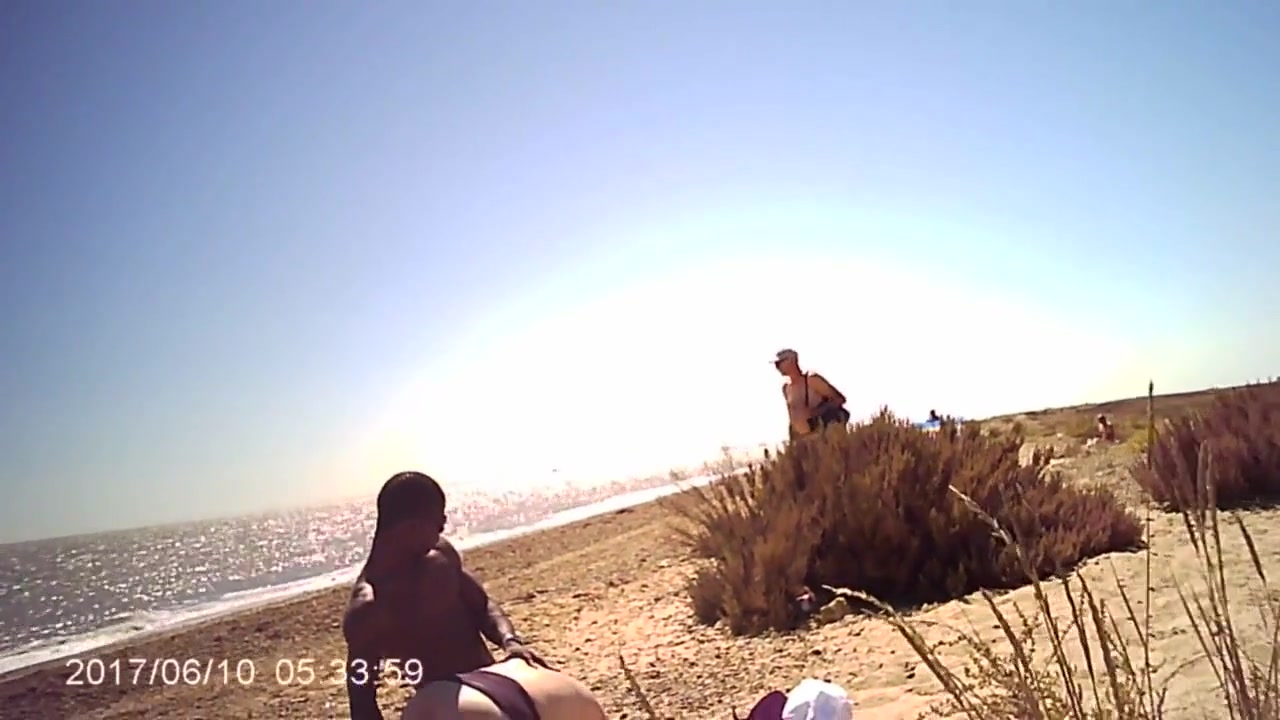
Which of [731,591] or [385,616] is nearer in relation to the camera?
[385,616]

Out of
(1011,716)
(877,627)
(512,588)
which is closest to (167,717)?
(512,588)

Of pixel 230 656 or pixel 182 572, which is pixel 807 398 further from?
pixel 182 572

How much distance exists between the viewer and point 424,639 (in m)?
2.83

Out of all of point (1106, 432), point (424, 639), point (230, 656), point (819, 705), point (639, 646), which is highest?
point (1106, 432)

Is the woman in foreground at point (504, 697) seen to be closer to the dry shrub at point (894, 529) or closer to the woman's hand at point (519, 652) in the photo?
the woman's hand at point (519, 652)

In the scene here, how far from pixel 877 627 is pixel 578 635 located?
9.39ft

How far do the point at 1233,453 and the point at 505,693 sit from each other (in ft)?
21.9

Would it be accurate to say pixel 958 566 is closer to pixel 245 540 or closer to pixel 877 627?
pixel 877 627

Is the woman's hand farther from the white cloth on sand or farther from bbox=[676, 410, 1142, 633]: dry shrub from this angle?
bbox=[676, 410, 1142, 633]: dry shrub

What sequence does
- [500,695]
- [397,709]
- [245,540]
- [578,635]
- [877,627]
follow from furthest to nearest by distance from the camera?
[245,540] → [578,635] → [397,709] → [877,627] → [500,695]

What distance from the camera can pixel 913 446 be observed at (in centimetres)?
704

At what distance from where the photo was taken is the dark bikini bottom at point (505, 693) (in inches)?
97.8

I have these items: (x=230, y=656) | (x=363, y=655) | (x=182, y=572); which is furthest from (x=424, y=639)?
(x=182, y=572)

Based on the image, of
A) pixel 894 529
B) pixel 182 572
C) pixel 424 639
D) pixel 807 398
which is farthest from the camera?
pixel 182 572
